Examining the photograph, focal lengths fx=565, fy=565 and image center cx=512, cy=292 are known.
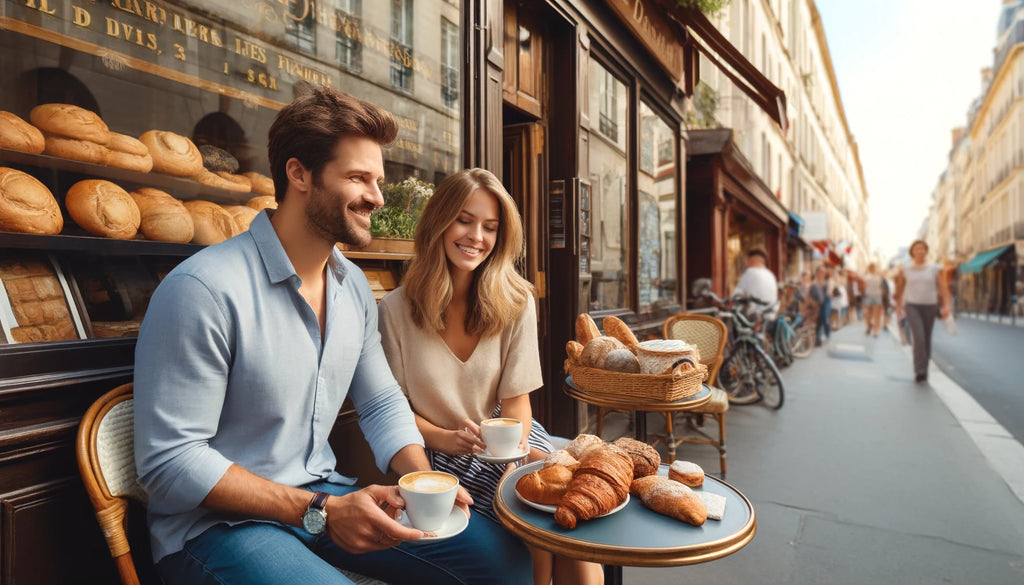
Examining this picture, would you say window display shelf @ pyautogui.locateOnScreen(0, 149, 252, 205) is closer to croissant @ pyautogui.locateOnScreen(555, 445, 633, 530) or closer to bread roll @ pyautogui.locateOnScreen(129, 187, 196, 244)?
bread roll @ pyautogui.locateOnScreen(129, 187, 196, 244)

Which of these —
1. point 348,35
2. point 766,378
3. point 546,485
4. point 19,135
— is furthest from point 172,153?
point 766,378

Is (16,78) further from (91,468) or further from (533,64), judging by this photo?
(533,64)

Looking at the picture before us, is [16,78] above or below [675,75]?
below

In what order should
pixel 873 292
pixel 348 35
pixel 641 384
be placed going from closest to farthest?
pixel 641 384, pixel 348 35, pixel 873 292

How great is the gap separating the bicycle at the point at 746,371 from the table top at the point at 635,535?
5510 millimetres

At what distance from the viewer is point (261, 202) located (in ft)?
8.39

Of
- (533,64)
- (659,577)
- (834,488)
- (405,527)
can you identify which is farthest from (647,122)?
(405,527)

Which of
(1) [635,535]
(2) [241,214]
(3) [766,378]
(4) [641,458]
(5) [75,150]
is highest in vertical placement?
(5) [75,150]

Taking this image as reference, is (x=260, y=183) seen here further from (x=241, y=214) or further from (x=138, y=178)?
(x=138, y=178)

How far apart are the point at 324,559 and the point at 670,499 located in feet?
3.55

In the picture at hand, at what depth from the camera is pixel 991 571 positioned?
2.94 metres

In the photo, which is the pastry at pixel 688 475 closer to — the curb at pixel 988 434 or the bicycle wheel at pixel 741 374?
the curb at pixel 988 434

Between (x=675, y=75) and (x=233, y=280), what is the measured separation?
6.38 metres

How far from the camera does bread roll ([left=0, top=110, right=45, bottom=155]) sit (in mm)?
1721
